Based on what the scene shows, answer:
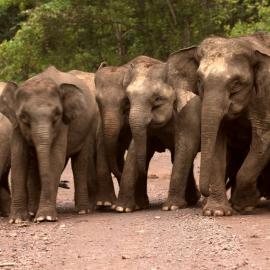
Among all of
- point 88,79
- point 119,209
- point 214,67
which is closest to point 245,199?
point 214,67

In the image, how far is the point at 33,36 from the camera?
26.6m

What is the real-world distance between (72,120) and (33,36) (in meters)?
13.8

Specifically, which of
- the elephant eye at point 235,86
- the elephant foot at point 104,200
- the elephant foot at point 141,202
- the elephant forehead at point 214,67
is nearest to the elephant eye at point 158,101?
the elephant foot at point 141,202

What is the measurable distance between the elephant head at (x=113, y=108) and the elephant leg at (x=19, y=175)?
164 centimetres

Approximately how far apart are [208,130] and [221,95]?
0.41 meters

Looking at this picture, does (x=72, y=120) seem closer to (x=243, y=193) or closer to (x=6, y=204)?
(x=6, y=204)

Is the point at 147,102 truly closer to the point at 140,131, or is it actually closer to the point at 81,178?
the point at 140,131

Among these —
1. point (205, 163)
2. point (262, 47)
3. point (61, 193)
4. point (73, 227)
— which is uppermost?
point (262, 47)

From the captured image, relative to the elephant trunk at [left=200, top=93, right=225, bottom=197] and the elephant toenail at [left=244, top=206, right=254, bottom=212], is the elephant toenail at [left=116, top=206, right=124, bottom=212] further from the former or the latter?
the elephant trunk at [left=200, top=93, right=225, bottom=197]

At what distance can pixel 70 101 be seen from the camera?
42.4 feet

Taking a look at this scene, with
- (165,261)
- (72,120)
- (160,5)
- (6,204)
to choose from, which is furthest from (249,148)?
(160,5)

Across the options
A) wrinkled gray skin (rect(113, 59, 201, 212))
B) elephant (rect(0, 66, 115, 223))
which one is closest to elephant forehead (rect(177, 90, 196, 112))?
wrinkled gray skin (rect(113, 59, 201, 212))

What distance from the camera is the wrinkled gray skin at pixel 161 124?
13165 mm

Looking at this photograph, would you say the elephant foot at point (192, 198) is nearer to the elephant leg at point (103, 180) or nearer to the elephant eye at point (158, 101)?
the elephant leg at point (103, 180)
